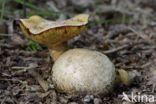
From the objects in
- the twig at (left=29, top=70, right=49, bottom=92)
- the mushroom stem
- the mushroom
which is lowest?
the twig at (left=29, top=70, right=49, bottom=92)

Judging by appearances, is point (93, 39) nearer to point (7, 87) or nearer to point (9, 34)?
point (9, 34)

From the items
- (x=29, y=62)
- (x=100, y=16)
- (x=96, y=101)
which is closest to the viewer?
(x=96, y=101)

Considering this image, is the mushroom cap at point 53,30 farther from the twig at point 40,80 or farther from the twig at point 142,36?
the twig at point 142,36

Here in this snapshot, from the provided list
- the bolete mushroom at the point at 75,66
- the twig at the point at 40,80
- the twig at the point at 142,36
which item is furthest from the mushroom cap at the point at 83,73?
the twig at the point at 142,36

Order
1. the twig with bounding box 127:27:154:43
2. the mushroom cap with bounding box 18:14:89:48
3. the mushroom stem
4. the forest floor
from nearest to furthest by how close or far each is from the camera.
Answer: the mushroom cap with bounding box 18:14:89:48, the forest floor, the mushroom stem, the twig with bounding box 127:27:154:43

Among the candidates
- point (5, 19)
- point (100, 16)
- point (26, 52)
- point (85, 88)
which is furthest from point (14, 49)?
point (100, 16)

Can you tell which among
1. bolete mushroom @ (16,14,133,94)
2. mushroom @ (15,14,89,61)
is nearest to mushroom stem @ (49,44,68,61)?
mushroom @ (15,14,89,61)

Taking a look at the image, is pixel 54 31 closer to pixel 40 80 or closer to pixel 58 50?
pixel 58 50

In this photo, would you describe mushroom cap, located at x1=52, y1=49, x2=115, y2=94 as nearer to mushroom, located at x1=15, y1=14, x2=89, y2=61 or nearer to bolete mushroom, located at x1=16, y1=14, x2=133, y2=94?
bolete mushroom, located at x1=16, y1=14, x2=133, y2=94
